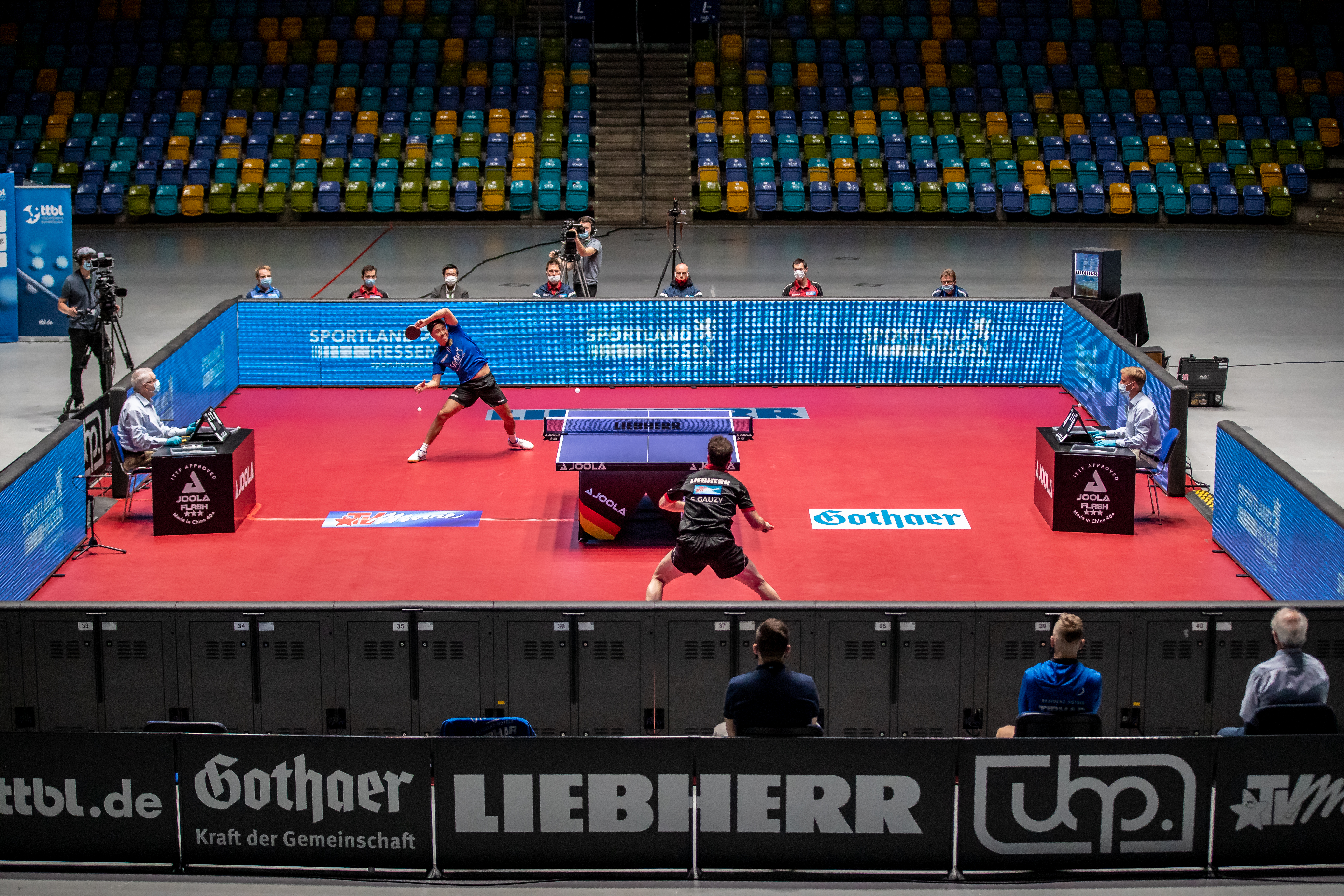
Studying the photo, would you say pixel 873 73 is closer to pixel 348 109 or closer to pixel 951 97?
pixel 951 97

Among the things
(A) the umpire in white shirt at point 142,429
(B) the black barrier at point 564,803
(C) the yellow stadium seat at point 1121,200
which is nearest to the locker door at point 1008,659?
(B) the black barrier at point 564,803

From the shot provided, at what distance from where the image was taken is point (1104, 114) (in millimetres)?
33875

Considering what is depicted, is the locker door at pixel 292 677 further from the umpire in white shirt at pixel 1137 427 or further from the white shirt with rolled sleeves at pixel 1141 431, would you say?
the white shirt with rolled sleeves at pixel 1141 431

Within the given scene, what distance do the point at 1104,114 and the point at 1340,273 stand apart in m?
8.75

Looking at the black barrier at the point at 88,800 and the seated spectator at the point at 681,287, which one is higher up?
the seated spectator at the point at 681,287

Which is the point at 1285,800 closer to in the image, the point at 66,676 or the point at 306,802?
the point at 306,802

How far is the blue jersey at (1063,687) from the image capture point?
7301mm

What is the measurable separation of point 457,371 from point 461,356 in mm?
232

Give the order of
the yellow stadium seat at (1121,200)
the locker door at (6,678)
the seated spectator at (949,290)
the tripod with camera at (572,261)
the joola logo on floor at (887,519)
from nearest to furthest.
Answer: the locker door at (6,678)
the joola logo on floor at (887,519)
the tripod with camera at (572,261)
the seated spectator at (949,290)
the yellow stadium seat at (1121,200)

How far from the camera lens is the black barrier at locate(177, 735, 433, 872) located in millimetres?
6992

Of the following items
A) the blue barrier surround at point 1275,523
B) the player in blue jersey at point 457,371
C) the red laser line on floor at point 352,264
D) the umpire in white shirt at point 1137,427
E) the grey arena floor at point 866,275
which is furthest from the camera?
the red laser line on floor at point 352,264

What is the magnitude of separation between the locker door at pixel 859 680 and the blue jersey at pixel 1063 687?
4.02ft

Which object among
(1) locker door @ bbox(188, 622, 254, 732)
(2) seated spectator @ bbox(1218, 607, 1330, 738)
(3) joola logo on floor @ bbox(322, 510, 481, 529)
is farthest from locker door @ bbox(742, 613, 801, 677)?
(3) joola logo on floor @ bbox(322, 510, 481, 529)

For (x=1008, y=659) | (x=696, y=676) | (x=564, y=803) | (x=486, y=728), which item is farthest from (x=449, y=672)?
(x=1008, y=659)
